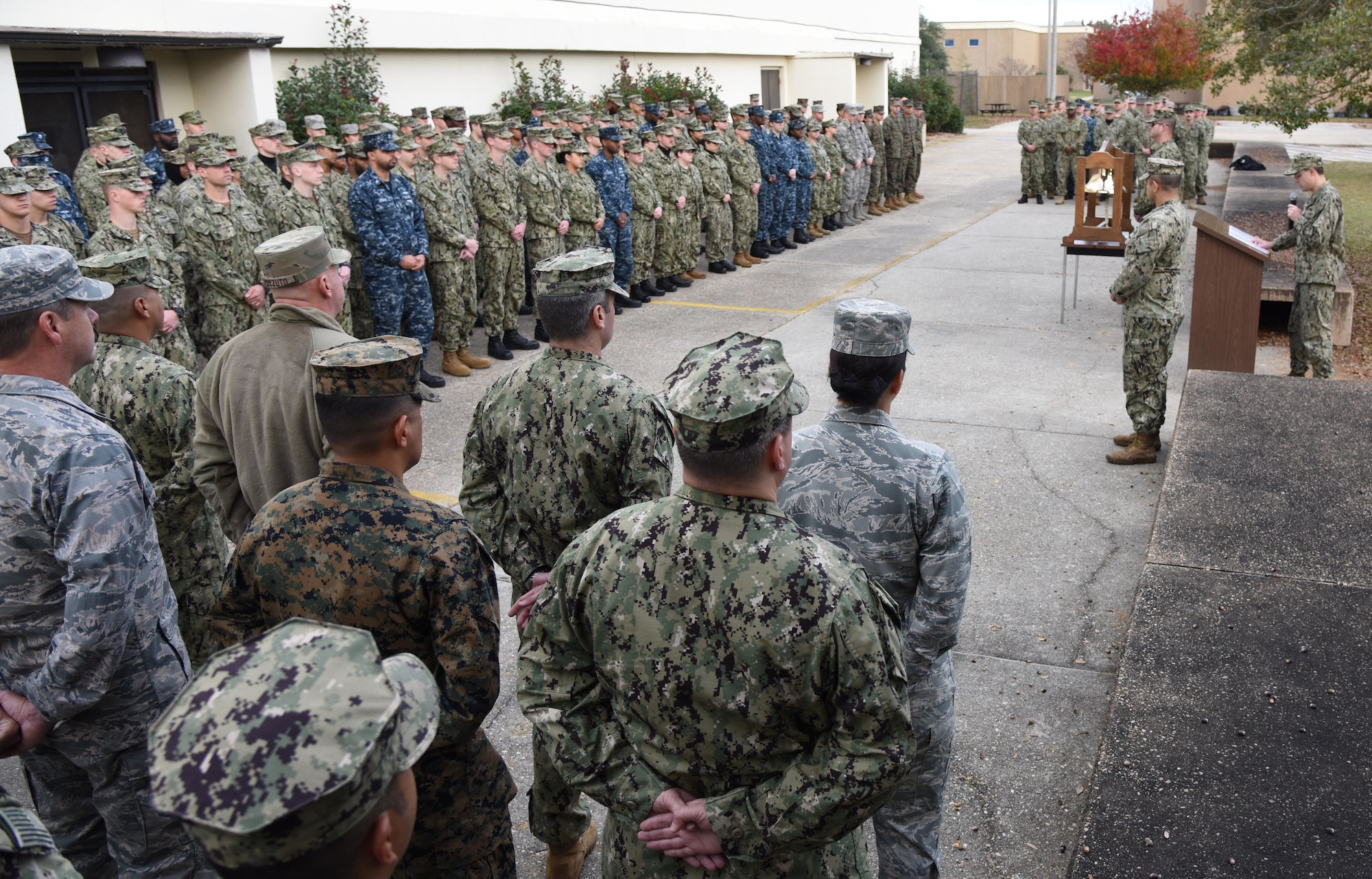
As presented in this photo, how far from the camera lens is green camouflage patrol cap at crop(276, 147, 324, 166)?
8.99 metres

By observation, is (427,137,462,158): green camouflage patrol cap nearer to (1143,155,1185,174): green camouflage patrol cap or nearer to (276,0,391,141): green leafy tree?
(276,0,391,141): green leafy tree

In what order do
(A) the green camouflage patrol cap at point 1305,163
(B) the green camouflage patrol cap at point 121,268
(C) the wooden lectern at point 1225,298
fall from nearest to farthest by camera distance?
(B) the green camouflage patrol cap at point 121,268 → (C) the wooden lectern at point 1225,298 → (A) the green camouflage patrol cap at point 1305,163

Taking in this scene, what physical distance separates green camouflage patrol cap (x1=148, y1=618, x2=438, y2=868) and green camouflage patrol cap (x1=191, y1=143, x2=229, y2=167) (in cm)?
738

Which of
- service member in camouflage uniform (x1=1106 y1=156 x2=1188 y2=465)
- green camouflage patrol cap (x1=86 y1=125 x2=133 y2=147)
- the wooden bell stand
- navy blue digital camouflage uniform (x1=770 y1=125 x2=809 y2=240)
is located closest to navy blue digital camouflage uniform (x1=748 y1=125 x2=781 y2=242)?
navy blue digital camouflage uniform (x1=770 y1=125 x2=809 y2=240)

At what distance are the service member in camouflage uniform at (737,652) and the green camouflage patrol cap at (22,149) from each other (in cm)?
A: 872

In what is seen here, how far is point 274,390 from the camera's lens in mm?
3559

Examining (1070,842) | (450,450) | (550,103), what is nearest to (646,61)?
(550,103)

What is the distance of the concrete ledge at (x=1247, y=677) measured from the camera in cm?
292

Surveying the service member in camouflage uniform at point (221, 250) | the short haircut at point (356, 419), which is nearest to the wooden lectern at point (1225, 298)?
the short haircut at point (356, 419)

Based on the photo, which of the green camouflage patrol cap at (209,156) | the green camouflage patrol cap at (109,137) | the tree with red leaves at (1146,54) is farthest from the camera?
the tree with red leaves at (1146,54)

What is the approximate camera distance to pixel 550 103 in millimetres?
16891

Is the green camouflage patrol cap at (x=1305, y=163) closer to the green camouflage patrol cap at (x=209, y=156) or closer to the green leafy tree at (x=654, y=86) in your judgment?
the green camouflage patrol cap at (x=209, y=156)

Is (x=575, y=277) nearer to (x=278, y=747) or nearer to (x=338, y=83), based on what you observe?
(x=278, y=747)

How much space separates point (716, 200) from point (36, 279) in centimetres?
1151
